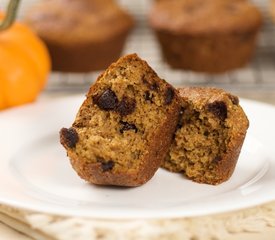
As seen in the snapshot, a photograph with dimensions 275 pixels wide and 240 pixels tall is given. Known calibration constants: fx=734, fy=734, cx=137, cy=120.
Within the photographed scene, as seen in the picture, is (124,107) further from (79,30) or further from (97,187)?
(79,30)

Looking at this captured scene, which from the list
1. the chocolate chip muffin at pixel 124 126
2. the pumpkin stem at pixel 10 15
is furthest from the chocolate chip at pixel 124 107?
the pumpkin stem at pixel 10 15

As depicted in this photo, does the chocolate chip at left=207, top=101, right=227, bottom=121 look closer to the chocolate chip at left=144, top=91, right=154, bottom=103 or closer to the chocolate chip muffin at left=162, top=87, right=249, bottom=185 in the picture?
the chocolate chip muffin at left=162, top=87, right=249, bottom=185

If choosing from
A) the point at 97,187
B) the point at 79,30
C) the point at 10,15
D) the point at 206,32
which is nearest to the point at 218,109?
the point at 97,187

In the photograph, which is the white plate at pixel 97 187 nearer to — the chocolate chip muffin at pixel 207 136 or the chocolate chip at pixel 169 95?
the chocolate chip muffin at pixel 207 136

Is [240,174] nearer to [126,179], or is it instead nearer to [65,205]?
[126,179]

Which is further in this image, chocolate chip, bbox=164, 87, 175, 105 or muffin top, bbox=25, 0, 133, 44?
muffin top, bbox=25, 0, 133, 44

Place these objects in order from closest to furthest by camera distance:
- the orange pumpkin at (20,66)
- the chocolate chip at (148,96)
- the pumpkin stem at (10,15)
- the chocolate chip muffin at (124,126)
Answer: the chocolate chip muffin at (124,126) → the chocolate chip at (148,96) → the pumpkin stem at (10,15) → the orange pumpkin at (20,66)

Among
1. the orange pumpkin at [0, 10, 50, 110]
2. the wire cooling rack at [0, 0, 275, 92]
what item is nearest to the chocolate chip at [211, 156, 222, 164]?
the orange pumpkin at [0, 10, 50, 110]
